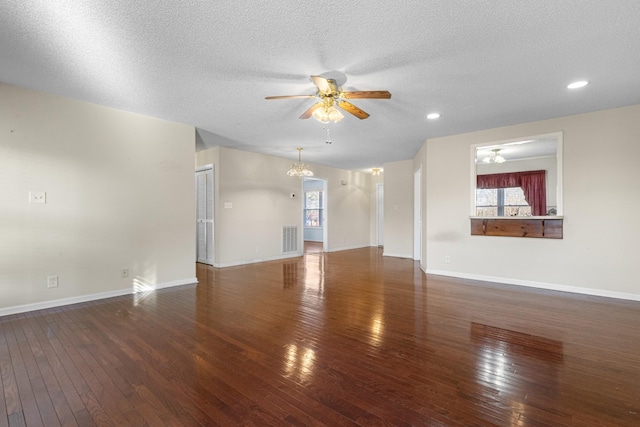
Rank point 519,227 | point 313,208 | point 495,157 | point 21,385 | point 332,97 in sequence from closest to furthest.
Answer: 1. point 21,385
2. point 332,97
3. point 519,227
4. point 495,157
5. point 313,208

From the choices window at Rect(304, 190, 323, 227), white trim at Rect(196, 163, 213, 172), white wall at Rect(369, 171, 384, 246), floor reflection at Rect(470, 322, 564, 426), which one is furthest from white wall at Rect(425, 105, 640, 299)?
window at Rect(304, 190, 323, 227)

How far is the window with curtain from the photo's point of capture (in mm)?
4547

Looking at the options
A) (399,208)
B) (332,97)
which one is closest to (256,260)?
(399,208)

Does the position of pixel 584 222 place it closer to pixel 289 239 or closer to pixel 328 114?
pixel 328 114

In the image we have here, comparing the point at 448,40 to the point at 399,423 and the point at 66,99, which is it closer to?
the point at 399,423

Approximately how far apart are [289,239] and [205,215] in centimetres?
221

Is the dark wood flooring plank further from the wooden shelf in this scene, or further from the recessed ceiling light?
the wooden shelf

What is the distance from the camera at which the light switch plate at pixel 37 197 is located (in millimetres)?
3359

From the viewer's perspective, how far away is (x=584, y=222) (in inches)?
163

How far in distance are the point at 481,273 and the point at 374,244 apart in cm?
505

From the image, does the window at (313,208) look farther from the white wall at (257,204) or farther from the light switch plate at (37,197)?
the light switch plate at (37,197)

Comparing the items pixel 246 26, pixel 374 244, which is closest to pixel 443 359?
pixel 246 26

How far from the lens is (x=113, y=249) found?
3.96 metres

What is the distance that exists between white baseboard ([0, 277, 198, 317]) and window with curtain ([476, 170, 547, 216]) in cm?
513
